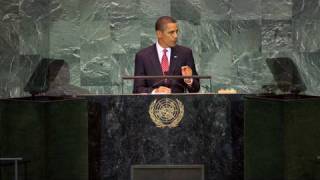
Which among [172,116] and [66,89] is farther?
Result: [66,89]

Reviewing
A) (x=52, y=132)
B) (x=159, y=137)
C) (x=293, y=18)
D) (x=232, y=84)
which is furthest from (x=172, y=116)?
(x=293, y=18)

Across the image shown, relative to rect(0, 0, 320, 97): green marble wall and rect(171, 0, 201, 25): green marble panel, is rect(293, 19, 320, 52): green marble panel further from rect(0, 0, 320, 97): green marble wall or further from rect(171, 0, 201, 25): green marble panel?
rect(171, 0, 201, 25): green marble panel

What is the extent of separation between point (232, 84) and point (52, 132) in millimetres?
4537

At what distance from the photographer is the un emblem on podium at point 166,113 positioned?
24.0 ft

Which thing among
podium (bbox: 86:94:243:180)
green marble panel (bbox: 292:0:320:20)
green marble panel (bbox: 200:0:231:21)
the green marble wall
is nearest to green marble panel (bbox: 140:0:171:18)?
the green marble wall

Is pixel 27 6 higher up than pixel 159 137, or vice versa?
pixel 27 6

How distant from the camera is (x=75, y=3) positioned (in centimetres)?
1120

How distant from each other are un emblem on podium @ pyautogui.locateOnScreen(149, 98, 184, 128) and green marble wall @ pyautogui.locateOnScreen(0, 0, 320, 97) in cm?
377

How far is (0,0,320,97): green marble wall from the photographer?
11062 millimetres

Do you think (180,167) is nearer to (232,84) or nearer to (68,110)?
(68,110)

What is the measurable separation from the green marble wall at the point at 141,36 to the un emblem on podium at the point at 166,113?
12.4 ft

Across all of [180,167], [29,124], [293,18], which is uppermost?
[293,18]

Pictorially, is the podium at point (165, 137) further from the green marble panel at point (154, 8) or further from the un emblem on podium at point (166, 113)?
the green marble panel at point (154, 8)

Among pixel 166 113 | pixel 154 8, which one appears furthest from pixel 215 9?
pixel 166 113
